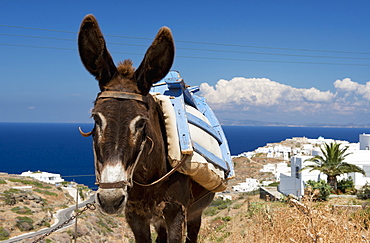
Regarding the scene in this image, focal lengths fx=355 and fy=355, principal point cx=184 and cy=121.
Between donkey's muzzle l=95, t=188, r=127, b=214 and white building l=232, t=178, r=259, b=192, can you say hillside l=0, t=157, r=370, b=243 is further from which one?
white building l=232, t=178, r=259, b=192

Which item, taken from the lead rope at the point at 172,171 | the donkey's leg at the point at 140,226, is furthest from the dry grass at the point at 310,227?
the donkey's leg at the point at 140,226

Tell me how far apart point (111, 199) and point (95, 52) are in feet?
3.62

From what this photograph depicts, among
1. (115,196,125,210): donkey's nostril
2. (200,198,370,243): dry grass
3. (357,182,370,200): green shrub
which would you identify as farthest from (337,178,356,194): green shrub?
(115,196,125,210): donkey's nostril

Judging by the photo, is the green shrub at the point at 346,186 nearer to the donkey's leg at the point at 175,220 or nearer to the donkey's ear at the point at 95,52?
the donkey's leg at the point at 175,220

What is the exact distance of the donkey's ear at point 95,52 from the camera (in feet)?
8.48

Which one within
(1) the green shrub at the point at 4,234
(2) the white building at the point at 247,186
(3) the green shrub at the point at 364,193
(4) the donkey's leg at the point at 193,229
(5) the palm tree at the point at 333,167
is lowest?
(2) the white building at the point at 247,186

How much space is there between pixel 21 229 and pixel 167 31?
85.8ft

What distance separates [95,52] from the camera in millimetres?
2656

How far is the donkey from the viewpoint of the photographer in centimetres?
235

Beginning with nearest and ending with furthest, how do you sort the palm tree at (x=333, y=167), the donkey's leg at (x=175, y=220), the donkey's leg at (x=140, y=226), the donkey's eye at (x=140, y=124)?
the donkey's eye at (x=140, y=124), the donkey's leg at (x=175, y=220), the donkey's leg at (x=140, y=226), the palm tree at (x=333, y=167)

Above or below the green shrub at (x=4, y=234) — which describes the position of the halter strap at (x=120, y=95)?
above

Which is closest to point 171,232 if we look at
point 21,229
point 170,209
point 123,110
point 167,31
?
point 170,209

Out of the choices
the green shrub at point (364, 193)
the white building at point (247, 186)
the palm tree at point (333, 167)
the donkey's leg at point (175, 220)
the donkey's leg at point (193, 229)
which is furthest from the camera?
the white building at point (247, 186)

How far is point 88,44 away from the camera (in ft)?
8.66
